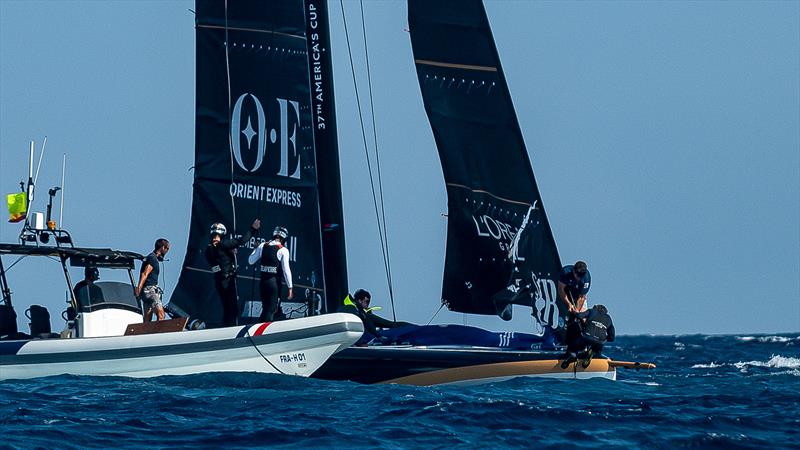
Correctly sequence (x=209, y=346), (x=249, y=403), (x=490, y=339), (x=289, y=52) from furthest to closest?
(x=289, y=52) < (x=490, y=339) < (x=209, y=346) < (x=249, y=403)

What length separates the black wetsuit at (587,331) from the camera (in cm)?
2120

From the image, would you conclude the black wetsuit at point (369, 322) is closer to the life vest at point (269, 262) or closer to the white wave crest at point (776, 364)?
the life vest at point (269, 262)

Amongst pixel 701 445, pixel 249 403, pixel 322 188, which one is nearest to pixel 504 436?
pixel 701 445

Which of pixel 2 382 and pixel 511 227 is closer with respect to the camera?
pixel 2 382

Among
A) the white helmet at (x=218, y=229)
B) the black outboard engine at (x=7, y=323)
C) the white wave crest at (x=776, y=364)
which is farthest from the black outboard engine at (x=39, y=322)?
the white wave crest at (x=776, y=364)

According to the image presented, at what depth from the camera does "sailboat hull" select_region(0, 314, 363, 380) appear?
2047cm

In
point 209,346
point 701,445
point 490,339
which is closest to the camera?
point 701,445

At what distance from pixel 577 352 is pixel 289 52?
7.11 m

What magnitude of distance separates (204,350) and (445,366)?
3555 millimetres

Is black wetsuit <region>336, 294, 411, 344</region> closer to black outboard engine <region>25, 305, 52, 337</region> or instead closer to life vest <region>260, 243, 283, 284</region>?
life vest <region>260, 243, 283, 284</region>

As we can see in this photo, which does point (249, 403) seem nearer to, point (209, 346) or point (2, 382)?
point (209, 346)

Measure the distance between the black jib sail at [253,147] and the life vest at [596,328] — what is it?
4.67m

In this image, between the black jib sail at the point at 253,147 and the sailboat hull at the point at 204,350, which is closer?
the sailboat hull at the point at 204,350

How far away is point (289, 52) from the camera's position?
78.5 feet
